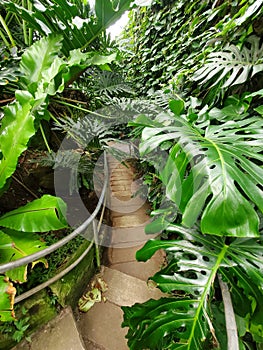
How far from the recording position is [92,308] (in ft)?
3.94

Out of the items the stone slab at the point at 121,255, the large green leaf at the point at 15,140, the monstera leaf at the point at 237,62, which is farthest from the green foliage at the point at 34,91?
the stone slab at the point at 121,255

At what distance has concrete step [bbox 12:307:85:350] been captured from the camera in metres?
0.90

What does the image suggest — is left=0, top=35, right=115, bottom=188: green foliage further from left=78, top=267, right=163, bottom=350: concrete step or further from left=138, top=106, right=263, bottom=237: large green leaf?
left=78, top=267, right=163, bottom=350: concrete step

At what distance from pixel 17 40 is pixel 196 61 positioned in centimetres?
130

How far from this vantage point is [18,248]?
2.49 ft

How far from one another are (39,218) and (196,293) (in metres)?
0.61

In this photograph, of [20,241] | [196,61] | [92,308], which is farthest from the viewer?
[196,61]

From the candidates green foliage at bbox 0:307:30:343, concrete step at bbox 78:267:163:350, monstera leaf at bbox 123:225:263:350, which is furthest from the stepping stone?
monstera leaf at bbox 123:225:263:350

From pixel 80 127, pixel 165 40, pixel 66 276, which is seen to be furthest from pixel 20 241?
pixel 165 40

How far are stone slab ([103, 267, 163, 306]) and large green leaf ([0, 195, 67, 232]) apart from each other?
795 mm

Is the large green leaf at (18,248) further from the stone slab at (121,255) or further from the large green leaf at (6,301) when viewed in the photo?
the stone slab at (121,255)

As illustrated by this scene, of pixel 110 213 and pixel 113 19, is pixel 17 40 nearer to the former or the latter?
pixel 113 19

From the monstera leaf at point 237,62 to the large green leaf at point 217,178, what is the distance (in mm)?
327

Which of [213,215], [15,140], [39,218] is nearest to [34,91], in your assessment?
[15,140]
